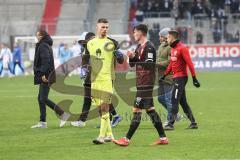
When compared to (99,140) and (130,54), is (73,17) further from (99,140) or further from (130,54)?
(130,54)

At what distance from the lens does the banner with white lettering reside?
42469 mm

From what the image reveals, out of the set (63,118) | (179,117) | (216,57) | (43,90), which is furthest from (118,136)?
(216,57)

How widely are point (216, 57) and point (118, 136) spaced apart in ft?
95.2

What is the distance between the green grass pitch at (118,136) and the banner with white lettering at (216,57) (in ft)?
64.0

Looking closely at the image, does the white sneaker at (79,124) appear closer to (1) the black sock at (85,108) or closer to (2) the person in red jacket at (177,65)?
(1) the black sock at (85,108)

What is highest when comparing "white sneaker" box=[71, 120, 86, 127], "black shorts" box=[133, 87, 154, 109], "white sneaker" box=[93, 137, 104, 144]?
"black shorts" box=[133, 87, 154, 109]

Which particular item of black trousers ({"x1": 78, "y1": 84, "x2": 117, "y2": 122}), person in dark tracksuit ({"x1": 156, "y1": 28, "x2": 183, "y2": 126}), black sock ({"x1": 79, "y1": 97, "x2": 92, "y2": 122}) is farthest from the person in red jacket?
black sock ({"x1": 79, "y1": 97, "x2": 92, "y2": 122})

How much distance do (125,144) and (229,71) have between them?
97.5ft

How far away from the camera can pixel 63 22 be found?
156 ft

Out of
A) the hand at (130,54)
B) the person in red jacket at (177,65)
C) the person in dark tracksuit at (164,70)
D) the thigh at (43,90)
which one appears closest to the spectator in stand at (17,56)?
the thigh at (43,90)

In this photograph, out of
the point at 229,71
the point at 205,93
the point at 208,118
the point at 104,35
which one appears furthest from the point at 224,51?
the point at 104,35

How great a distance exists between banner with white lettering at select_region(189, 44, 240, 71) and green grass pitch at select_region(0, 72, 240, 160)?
1951 centimetres

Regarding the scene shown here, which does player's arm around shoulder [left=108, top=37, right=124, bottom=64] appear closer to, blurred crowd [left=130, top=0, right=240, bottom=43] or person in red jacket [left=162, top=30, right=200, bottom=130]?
person in red jacket [left=162, top=30, right=200, bottom=130]

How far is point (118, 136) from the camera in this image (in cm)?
1448
